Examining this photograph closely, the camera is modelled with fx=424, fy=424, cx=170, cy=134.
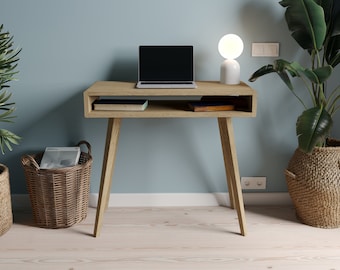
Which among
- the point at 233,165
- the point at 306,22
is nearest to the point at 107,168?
the point at 233,165

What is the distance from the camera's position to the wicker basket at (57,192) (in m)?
2.28

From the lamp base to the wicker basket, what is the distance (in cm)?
89

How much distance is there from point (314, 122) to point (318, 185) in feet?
1.24

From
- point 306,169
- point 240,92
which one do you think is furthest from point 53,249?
point 306,169

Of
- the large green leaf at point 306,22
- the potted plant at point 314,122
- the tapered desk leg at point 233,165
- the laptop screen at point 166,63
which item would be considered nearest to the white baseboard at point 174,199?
the potted plant at point 314,122

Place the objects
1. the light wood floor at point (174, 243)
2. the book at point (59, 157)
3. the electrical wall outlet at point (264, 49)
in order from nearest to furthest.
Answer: the light wood floor at point (174, 243)
the book at point (59, 157)
the electrical wall outlet at point (264, 49)

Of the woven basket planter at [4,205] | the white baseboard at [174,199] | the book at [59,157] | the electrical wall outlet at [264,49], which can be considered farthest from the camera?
the white baseboard at [174,199]

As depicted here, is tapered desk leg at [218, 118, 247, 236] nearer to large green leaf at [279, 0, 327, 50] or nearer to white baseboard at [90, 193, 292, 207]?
white baseboard at [90, 193, 292, 207]

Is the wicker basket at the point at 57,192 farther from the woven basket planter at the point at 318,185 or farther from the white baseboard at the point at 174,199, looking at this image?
the woven basket planter at the point at 318,185

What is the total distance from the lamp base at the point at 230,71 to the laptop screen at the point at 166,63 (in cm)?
17

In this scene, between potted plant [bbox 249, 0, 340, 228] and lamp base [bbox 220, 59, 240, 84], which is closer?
potted plant [bbox 249, 0, 340, 228]

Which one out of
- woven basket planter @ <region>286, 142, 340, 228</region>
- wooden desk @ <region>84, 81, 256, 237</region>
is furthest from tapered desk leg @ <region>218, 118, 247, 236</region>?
woven basket planter @ <region>286, 142, 340, 228</region>

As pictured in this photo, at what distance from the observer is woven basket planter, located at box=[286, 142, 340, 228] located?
226 cm

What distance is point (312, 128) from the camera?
2088 mm
